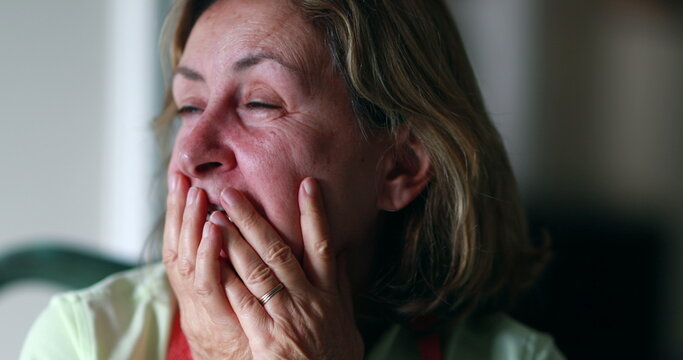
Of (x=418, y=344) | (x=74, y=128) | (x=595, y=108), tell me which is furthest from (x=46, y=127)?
(x=595, y=108)

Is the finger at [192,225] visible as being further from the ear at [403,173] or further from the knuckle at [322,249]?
the ear at [403,173]

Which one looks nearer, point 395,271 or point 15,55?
point 395,271

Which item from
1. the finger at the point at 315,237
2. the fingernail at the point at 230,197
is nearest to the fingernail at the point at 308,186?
the finger at the point at 315,237

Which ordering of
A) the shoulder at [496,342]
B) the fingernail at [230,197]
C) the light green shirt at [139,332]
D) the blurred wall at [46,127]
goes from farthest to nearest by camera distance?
the blurred wall at [46,127] → the shoulder at [496,342] → the light green shirt at [139,332] → the fingernail at [230,197]

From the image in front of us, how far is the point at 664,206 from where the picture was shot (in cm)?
359

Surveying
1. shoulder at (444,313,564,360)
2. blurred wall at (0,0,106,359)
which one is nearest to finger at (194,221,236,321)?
shoulder at (444,313,564,360)

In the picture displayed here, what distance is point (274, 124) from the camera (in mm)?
966

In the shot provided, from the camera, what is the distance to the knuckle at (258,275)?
920 millimetres

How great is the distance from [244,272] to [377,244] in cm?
33

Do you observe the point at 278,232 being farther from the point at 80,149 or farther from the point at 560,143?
the point at 560,143

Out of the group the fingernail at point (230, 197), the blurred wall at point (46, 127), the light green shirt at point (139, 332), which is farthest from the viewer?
the blurred wall at point (46, 127)

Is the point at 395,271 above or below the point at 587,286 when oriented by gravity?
above

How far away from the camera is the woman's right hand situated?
92cm

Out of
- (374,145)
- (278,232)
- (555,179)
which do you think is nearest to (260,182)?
(278,232)
